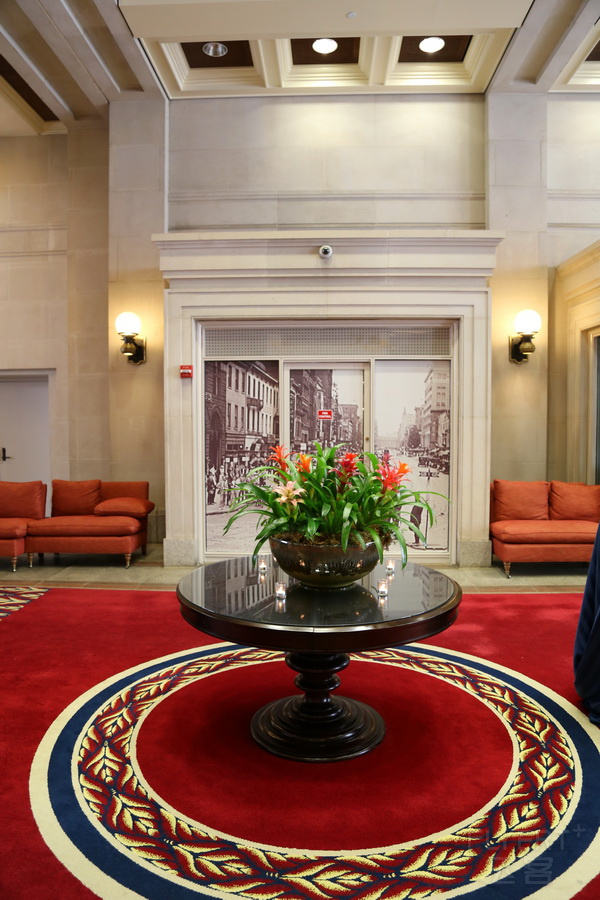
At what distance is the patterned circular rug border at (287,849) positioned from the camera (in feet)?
7.05

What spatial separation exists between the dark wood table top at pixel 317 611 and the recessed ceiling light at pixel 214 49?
5.73m

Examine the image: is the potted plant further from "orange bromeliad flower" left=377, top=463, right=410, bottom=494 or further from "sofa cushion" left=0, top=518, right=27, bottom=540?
"sofa cushion" left=0, top=518, right=27, bottom=540

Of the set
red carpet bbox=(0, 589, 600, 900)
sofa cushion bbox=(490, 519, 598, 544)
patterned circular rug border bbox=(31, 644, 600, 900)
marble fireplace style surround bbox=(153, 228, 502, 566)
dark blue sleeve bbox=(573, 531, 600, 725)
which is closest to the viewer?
patterned circular rug border bbox=(31, 644, 600, 900)

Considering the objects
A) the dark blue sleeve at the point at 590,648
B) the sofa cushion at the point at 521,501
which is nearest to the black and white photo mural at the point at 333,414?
the sofa cushion at the point at 521,501

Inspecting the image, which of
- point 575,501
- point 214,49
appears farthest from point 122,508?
point 214,49

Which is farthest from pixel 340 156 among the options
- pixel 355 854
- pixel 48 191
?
pixel 355 854

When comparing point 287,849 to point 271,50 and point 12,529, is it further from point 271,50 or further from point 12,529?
point 271,50

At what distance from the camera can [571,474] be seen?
7.34 metres

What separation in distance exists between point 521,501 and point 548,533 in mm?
523

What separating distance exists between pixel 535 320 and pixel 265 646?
541cm

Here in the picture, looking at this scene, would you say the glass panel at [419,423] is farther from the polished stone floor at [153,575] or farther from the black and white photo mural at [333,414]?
the polished stone floor at [153,575]

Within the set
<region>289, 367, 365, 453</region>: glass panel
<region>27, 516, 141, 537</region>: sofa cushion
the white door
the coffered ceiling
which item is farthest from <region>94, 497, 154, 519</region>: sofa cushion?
the coffered ceiling

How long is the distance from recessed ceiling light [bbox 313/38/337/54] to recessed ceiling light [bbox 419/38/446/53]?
0.89 m

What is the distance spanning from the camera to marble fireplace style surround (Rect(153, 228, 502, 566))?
257 inches
